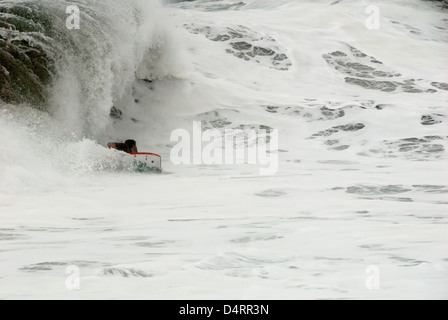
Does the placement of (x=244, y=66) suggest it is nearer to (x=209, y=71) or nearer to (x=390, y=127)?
(x=209, y=71)

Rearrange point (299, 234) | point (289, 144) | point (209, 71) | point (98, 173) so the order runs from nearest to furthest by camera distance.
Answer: point (299, 234), point (98, 173), point (289, 144), point (209, 71)

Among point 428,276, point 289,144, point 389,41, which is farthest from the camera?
point 389,41

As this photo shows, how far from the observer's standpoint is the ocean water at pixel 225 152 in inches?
202

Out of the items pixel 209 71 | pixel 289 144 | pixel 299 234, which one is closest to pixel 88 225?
pixel 299 234

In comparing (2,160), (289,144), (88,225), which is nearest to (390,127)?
(289,144)

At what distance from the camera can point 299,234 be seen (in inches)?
254

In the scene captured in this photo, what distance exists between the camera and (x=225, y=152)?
13.1 metres

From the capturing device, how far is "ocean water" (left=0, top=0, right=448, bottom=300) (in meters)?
5.14

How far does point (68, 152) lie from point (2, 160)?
5.39ft

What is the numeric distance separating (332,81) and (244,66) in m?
2.11

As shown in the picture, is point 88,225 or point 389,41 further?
point 389,41

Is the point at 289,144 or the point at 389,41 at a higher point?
the point at 389,41
